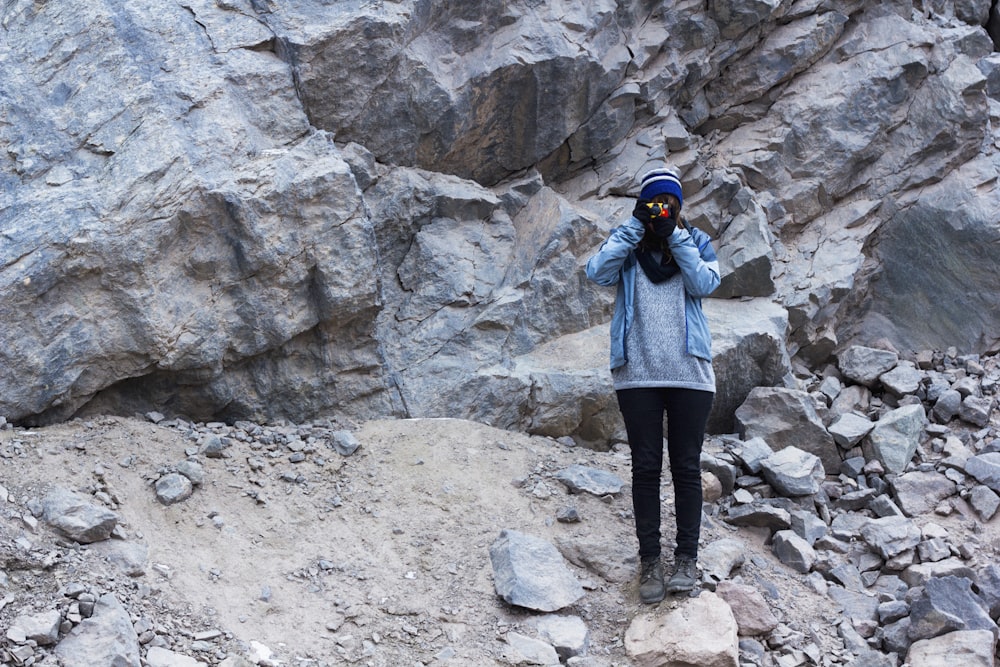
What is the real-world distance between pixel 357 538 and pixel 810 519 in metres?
2.68

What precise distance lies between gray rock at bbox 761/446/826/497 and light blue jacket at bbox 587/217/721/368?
1.57 metres

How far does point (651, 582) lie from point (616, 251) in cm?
159

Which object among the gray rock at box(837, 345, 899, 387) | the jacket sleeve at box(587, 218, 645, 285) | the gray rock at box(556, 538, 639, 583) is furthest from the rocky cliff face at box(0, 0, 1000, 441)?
the jacket sleeve at box(587, 218, 645, 285)

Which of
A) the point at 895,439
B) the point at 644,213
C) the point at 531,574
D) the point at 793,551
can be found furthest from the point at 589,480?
the point at 895,439

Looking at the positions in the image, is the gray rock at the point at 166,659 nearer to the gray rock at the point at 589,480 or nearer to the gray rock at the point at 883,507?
the gray rock at the point at 589,480

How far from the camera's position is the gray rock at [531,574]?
4.12 m

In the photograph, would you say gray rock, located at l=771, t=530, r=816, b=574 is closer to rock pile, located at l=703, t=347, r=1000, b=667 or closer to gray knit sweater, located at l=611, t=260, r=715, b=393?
rock pile, located at l=703, t=347, r=1000, b=667

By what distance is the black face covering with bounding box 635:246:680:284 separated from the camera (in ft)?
14.0

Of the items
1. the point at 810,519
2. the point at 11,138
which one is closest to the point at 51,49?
the point at 11,138

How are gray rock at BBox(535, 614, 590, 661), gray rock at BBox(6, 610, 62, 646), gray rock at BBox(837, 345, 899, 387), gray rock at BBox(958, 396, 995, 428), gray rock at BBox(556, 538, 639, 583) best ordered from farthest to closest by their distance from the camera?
1. gray rock at BBox(837, 345, 899, 387)
2. gray rock at BBox(958, 396, 995, 428)
3. gray rock at BBox(556, 538, 639, 583)
4. gray rock at BBox(535, 614, 590, 661)
5. gray rock at BBox(6, 610, 62, 646)

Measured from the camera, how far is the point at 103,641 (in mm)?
3271

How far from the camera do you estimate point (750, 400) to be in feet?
20.1

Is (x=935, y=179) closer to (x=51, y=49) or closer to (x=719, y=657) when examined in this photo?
(x=719, y=657)

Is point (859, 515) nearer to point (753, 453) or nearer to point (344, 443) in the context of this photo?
point (753, 453)
